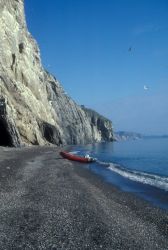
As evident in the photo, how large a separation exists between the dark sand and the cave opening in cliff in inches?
1444

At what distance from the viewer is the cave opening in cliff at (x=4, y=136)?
2437 inches

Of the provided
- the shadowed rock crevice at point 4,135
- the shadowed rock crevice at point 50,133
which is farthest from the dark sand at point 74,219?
the shadowed rock crevice at point 50,133

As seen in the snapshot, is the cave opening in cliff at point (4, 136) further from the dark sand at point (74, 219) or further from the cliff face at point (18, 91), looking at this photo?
the dark sand at point (74, 219)

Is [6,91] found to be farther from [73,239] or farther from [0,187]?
[73,239]

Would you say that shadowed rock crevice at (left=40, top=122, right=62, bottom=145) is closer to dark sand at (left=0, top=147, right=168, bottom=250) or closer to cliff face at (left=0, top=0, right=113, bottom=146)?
cliff face at (left=0, top=0, right=113, bottom=146)

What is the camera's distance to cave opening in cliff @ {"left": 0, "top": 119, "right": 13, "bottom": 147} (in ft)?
203

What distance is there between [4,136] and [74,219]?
4940 cm

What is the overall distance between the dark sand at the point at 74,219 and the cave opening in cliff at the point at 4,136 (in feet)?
120

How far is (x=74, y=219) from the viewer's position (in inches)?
677

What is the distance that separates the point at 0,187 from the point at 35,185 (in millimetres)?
3107

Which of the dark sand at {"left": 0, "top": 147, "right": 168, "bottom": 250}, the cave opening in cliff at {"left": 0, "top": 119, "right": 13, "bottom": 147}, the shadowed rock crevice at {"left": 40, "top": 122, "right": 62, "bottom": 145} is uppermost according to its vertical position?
the shadowed rock crevice at {"left": 40, "top": 122, "right": 62, "bottom": 145}

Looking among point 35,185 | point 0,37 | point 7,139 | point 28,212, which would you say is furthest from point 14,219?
point 0,37

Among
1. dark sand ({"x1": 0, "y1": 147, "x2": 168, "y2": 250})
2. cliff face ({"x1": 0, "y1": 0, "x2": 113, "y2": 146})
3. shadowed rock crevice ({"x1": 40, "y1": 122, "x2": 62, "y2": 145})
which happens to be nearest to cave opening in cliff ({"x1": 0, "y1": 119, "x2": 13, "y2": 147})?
cliff face ({"x1": 0, "y1": 0, "x2": 113, "y2": 146})

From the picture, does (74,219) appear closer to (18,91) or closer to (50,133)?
(18,91)
